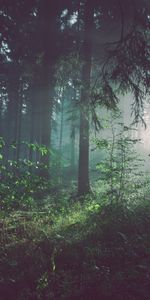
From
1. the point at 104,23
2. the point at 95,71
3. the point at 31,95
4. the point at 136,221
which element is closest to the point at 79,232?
the point at 136,221

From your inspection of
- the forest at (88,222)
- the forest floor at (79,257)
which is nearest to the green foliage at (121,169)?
the forest at (88,222)

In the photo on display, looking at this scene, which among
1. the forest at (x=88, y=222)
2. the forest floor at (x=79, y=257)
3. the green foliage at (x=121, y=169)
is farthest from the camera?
the green foliage at (x=121, y=169)

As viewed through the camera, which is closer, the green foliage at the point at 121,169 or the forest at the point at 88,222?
the forest at the point at 88,222

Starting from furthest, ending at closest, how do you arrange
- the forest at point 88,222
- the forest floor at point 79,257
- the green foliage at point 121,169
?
the green foliage at point 121,169, the forest at point 88,222, the forest floor at point 79,257

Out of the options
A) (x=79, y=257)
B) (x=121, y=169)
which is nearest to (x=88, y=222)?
(x=121, y=169)

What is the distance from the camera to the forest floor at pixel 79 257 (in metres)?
4.88

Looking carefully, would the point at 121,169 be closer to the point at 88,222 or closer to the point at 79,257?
the point at 88,222

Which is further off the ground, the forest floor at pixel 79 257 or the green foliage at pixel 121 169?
the green foliage at pixel 121 169

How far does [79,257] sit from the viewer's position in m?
5.97

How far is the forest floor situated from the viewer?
488 centimetres

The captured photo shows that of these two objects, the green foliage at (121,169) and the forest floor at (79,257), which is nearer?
the forest floor at (79,257)

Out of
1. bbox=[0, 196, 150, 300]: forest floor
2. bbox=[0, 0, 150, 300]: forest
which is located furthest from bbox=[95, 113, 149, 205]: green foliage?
bbox=[0, 196, 150, 300]: forest floor

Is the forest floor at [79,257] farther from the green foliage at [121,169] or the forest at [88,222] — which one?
the green foliage at [121,169]

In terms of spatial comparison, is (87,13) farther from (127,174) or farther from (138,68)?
(127,174)
